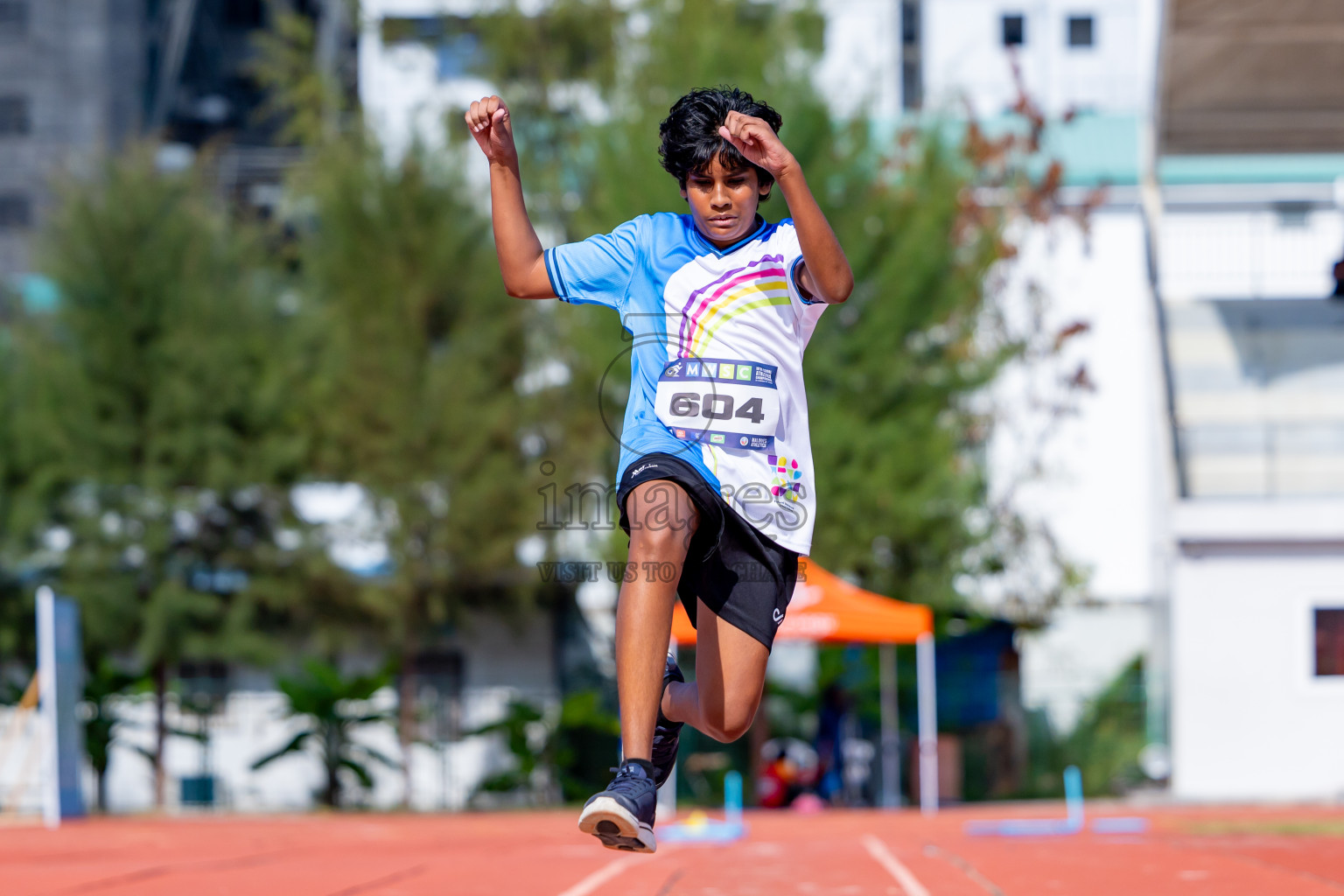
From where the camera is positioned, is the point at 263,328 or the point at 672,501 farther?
the point at 263,328

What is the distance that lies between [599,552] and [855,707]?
4062mm

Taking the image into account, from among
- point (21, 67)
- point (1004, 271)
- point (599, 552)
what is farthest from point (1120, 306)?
point (21, 67)

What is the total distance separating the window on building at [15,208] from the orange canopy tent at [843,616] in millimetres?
40558

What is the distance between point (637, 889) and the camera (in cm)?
580

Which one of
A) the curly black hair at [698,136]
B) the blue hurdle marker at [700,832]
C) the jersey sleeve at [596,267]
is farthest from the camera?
the blue hurdle marker at [700,832]

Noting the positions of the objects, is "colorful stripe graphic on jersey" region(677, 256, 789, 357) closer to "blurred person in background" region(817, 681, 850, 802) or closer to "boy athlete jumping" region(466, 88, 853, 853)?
"boy athlete jumping" region(466, 88, 853, 853)

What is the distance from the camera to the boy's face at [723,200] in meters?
3.81

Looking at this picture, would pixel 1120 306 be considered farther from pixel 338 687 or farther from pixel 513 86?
pixel 338 687

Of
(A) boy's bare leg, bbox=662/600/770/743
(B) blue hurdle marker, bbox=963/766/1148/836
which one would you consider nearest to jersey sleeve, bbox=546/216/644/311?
(A) boy's bare leg, bbox=662/600/770/743

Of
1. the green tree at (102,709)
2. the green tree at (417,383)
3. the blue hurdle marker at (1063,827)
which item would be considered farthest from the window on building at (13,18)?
the blue hurdle marker at (1063,827)

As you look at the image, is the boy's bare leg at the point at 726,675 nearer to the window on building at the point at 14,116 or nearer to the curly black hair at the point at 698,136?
the curly black hair at the point at 698,136

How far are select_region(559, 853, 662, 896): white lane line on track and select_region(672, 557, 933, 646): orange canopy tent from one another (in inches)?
213

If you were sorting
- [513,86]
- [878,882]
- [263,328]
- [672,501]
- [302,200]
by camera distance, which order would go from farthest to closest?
[513,86] < [302,200] < [263,328] < [878,882] < [672,501]

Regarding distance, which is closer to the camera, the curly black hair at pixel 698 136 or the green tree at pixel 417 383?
the curly black hair at pixel 698 136
